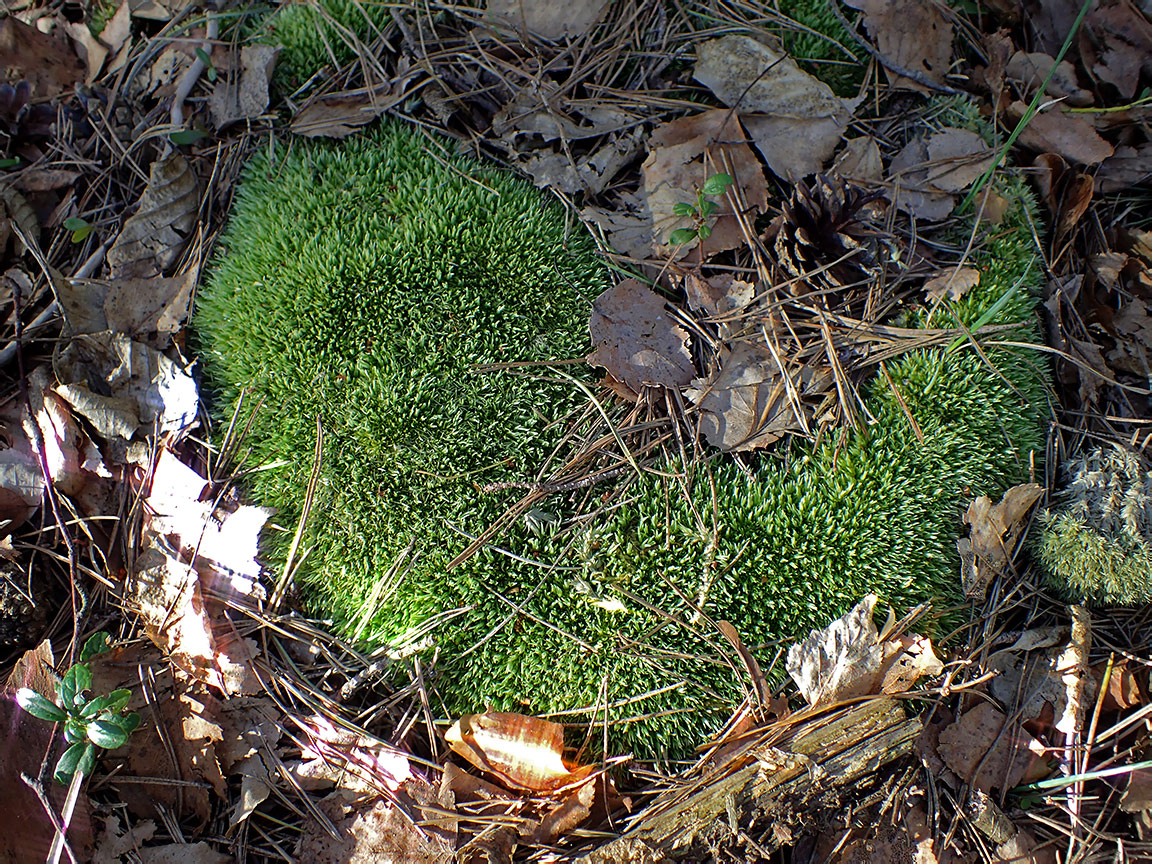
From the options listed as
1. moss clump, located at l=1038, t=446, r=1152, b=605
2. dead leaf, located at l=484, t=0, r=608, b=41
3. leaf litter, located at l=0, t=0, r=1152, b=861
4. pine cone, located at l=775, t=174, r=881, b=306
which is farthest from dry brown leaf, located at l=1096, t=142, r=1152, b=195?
dead leaf, located at l=484, t=0, r=608, b=41

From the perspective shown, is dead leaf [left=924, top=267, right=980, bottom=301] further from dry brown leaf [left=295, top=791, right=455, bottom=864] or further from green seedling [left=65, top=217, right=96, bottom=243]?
green seedling [left=65, top=217, right=96, bottom=243]

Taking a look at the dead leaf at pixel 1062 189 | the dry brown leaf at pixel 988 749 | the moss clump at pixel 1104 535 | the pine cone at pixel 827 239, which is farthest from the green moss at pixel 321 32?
the dry brown leaf at pixel 988 749

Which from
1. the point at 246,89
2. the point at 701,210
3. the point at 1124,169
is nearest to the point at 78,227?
the point at 246,89

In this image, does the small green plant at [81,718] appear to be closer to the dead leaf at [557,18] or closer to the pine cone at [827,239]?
the pine cone at [827,239]

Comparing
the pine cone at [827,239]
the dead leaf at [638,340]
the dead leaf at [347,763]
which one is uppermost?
the pine cone at [827,239]

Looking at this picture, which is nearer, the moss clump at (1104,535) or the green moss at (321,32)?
the moss clump at (1104,535)

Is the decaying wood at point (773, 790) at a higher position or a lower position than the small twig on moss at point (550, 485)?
lower
